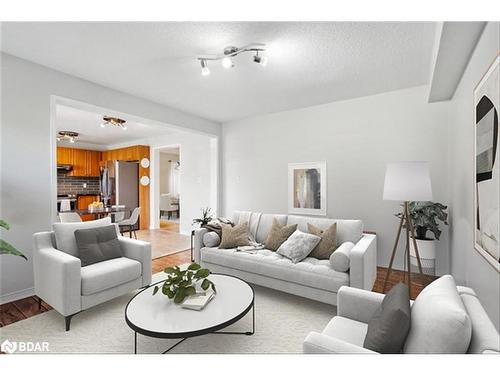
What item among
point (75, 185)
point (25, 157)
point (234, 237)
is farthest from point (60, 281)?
point (75, 185)

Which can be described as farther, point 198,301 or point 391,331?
point 198,301

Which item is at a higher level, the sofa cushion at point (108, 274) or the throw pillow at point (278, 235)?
the throw pillow at point (278, 235)

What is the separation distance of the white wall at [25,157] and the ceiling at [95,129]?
120 centimetres

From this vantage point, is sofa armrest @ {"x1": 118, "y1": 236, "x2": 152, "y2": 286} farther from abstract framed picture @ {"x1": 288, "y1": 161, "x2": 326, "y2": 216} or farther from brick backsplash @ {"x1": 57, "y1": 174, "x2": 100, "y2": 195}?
brick backsplash @ {"x1": 57, "y1": 174, "x2": 100, "y2": 195}

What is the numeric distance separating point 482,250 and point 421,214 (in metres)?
1.45

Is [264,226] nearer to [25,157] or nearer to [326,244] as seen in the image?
[326,244]

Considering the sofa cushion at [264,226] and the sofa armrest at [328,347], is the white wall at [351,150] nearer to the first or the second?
the sofa cushion at [264,226]

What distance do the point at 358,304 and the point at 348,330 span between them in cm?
19

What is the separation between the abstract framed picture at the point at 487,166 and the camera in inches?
50.5

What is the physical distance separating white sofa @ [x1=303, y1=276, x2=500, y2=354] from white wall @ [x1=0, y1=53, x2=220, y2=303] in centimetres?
309

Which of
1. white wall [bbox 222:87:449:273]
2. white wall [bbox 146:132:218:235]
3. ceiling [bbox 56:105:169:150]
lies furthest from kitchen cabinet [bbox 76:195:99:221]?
white wall [bbox 222:87:449:273]

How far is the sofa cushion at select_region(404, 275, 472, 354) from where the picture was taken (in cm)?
89

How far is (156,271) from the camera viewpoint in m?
3.49

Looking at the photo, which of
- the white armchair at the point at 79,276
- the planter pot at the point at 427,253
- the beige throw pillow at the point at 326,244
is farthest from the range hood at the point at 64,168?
the planter pot at the point at 427,253
